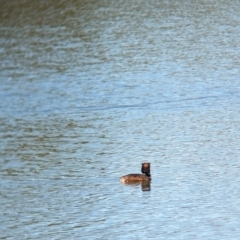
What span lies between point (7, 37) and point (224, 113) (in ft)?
28.6

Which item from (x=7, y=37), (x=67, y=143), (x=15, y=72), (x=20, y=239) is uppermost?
(x=7, y=37)

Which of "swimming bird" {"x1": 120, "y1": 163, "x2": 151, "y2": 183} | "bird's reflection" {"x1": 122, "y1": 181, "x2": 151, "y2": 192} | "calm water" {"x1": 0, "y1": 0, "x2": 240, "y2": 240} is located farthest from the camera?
"swimming bird" {"x1": 120, "y1": 163, "x2": 151, "y2": 183}

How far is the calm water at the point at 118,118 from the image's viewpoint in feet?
58.6

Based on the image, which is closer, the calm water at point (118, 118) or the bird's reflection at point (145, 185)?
the calm water at point (118, 118)

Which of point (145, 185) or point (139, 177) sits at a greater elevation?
point (139, 177)

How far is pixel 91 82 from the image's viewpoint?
26484 millimetres

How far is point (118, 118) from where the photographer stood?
2386 cm

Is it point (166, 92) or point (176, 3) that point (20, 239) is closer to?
point (166, 92)

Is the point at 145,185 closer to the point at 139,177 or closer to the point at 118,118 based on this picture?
the point at 139,177

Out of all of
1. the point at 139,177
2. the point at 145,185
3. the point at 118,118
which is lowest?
the point at 145,185

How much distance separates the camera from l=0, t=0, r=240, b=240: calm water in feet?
58.6

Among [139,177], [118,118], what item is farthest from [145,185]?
[118,118]

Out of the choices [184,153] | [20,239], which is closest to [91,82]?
[184,153]

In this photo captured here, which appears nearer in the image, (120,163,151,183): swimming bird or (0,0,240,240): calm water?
(0,0,240,240): calm water
